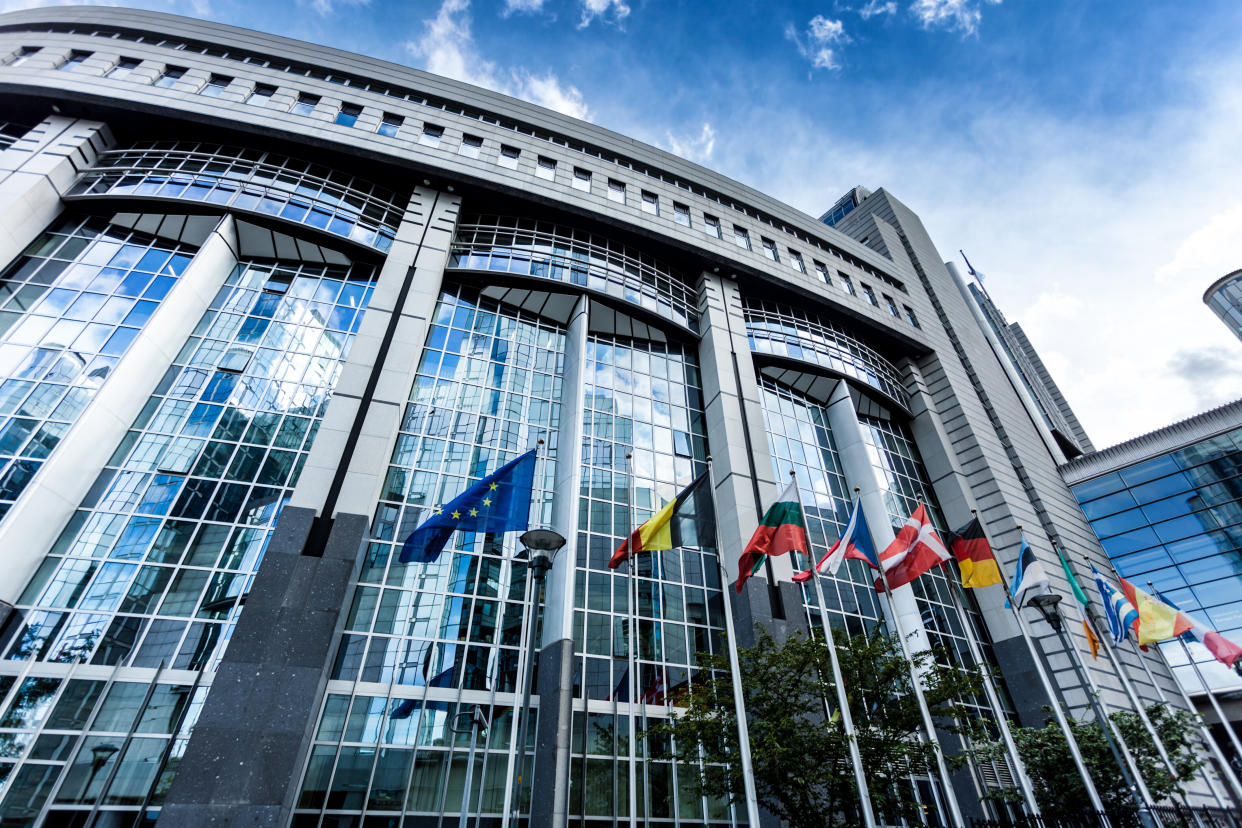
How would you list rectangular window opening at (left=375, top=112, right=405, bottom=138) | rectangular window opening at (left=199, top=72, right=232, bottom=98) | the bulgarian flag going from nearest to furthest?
1. the bulgarian flag
2. rectangular window opening at (left=199, top=72, right=232, bottom=98)
3. rectangular window opening at (left=375, top=112, right=405, bottom=138)

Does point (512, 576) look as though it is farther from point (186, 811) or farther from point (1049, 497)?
point (1049, 497)

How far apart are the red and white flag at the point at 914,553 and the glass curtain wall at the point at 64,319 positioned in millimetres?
25794

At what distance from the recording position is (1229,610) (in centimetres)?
2741

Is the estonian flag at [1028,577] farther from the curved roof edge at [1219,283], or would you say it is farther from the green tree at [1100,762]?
the curved roof edge at [1219,283]

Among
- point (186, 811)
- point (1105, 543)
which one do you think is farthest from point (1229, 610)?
point (186, 811)

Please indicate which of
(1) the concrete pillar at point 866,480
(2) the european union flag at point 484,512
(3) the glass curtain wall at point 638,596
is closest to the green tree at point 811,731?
(3) the glass curtain wall at point 638,596

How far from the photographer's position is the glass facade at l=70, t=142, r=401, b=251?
26219 mm

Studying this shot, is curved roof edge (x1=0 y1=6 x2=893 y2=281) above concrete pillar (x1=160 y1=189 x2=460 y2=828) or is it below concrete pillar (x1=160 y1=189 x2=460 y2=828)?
above

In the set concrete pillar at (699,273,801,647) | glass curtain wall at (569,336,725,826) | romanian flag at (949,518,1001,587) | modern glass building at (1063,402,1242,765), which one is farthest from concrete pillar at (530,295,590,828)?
modern glass building at (1063,402,1242,765)

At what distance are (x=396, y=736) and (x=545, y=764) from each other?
4461mm

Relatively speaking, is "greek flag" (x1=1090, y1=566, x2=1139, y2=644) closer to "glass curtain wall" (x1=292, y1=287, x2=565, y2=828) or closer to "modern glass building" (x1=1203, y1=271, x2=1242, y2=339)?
"glass curtain wall" (x1=292, y1=287, x2=565, y2=828)

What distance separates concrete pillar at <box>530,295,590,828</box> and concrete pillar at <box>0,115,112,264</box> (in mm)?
21953

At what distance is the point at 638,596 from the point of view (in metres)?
22.4

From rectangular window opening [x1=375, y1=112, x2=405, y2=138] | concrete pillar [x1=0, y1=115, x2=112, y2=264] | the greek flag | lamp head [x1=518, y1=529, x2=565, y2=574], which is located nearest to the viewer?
lamp head [x1=518, y1=529, x2=565, y2=574]
